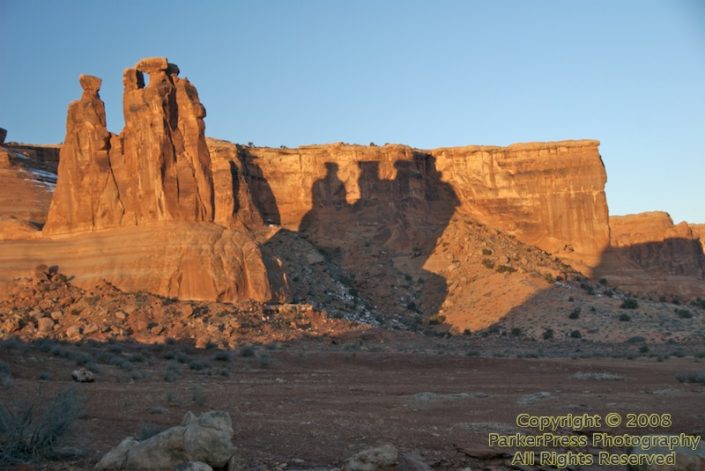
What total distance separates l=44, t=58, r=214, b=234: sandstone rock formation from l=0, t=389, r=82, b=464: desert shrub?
35.0m

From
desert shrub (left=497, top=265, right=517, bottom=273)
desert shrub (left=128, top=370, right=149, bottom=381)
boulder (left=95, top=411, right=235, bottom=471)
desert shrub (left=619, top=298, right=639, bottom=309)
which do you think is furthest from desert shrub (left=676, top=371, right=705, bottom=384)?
desert shrub (left=497, top=265, right=517, bottom=273)

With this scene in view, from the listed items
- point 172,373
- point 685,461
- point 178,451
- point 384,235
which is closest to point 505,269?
point 384,235

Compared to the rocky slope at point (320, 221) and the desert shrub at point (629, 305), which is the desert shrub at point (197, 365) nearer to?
the rocky slope at point (320, 221)

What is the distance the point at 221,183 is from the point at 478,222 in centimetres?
2335

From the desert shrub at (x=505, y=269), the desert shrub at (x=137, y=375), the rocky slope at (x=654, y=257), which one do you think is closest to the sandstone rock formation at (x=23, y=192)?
the desert shrub at (x=137, y=375)

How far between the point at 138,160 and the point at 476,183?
3516 centimetres

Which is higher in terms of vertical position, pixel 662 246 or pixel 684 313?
pixel 662 246

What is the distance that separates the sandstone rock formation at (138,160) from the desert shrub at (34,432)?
1377 inches

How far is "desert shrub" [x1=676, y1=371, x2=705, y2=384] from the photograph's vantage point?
74.1ft

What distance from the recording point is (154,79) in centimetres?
4597

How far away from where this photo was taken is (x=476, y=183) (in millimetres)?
71500

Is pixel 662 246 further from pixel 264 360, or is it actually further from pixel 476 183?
pixel 264 360

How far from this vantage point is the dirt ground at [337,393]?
11.6m

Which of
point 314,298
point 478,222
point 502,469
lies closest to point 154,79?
point 314,298
